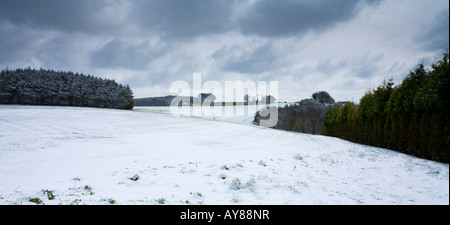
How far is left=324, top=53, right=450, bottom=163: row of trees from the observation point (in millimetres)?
9227

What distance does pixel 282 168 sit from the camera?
5.96m

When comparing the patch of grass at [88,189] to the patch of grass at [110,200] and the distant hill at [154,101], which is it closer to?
the patch of grass at [110,200]

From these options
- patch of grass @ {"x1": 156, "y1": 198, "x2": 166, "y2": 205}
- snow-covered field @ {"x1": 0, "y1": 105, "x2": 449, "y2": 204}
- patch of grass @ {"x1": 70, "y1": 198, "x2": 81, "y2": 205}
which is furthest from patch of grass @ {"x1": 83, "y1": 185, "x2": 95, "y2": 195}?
patch of grass @ {"x1": 156, "y1": 198, "x2": 166, "y2": 205}

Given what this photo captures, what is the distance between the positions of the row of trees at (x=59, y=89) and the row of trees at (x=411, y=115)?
60.7 feet

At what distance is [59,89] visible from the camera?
1544 centimetres

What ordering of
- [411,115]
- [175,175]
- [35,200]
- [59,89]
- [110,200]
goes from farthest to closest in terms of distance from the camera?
[59,89]
[411,115]
[175,175]
[110,200]
[35,200]

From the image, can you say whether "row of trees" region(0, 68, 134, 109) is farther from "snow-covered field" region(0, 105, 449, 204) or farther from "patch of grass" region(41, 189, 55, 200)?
"patch of grass" region(41, 189, 55, 200)

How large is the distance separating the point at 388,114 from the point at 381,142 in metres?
1.85

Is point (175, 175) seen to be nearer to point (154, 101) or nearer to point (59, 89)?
point (59, 89)

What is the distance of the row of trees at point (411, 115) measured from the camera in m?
9.23

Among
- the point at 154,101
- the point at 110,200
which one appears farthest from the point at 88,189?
the point at 154,101

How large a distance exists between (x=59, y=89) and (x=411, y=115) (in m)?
21.7
